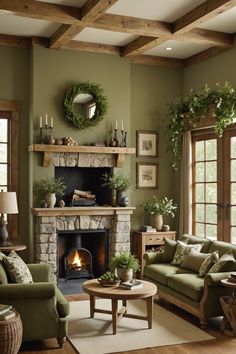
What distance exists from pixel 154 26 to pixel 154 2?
60 centimetres

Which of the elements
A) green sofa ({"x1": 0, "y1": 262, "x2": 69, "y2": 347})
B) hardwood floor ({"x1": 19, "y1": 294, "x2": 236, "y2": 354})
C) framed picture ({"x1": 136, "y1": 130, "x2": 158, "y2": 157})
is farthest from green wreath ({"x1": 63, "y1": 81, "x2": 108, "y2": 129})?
hardwood floor ({"x1": 19, "y1": 294, "x2": 236, "y2": 354})

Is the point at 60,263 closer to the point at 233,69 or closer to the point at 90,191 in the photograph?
the point at 90,191

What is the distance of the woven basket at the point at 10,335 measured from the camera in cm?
388

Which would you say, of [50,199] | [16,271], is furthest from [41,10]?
[16,271]

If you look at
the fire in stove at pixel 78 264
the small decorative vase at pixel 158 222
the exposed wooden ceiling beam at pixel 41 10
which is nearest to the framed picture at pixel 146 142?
the small decorative vase at pixel 158 222

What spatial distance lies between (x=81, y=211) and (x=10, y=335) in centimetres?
316

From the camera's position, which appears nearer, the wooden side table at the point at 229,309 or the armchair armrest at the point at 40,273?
the wooden side table at the point at 229,309

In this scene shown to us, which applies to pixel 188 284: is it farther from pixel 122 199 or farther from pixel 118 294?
pixel 122 199

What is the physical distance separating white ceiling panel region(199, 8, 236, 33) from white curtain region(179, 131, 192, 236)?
1.78 meters

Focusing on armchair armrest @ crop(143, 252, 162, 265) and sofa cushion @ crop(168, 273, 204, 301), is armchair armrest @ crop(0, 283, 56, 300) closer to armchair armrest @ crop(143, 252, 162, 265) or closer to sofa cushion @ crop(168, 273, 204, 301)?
sofa cushion @ crop(168, 273, 204, 301)

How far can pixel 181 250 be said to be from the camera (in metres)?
6.16

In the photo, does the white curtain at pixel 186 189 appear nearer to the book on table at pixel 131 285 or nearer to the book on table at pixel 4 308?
the book on table at pixel 131 285

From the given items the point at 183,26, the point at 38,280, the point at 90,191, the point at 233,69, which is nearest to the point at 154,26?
the point at 183,26

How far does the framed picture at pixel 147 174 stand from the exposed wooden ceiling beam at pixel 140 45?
1808mm
